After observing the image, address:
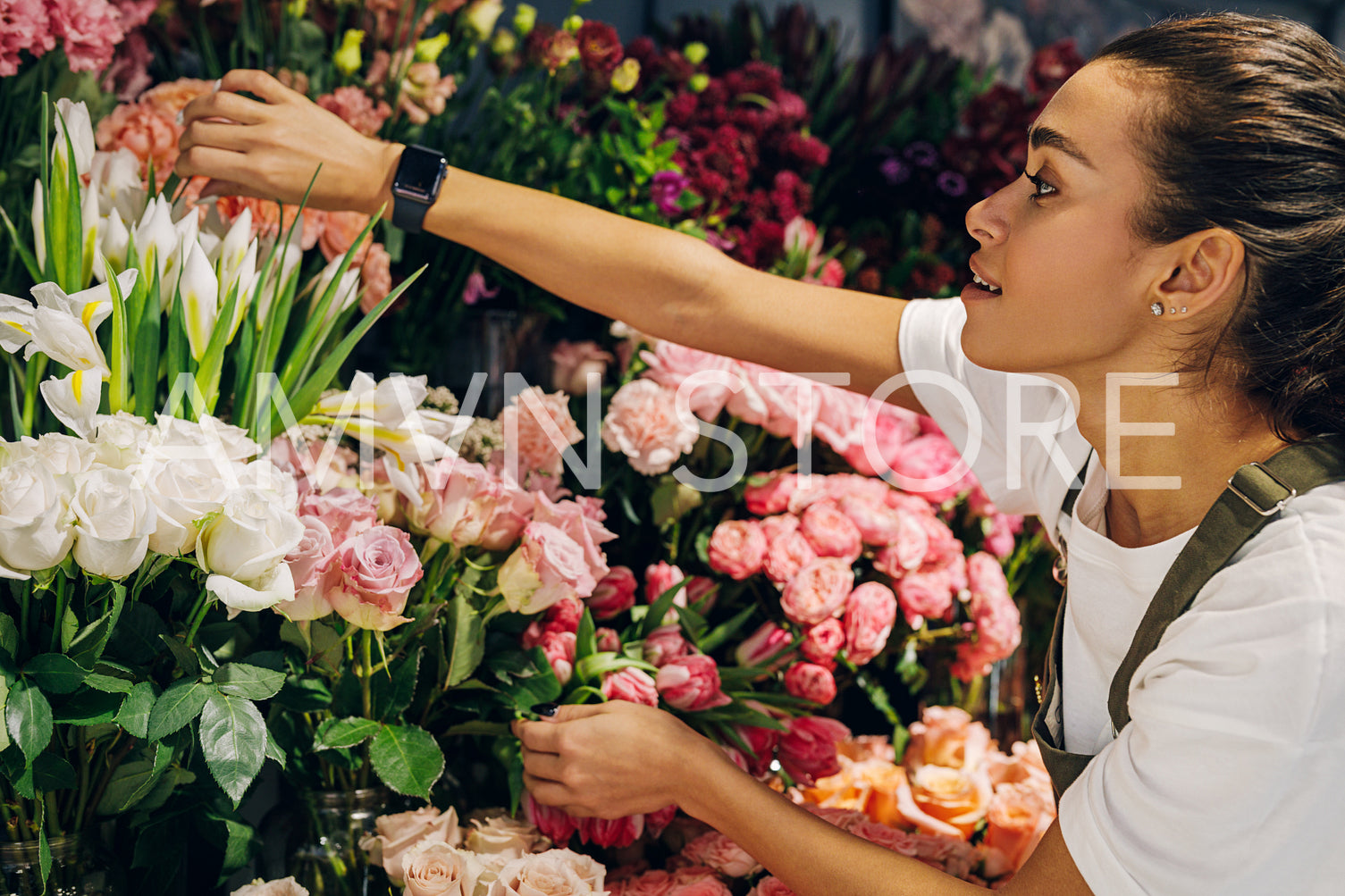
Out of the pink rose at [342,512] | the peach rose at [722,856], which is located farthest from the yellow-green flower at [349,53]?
the peach rose at [722,856]

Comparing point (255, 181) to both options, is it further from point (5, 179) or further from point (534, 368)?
point (534, 368)

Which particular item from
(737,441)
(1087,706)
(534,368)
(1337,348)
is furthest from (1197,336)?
(534,368)

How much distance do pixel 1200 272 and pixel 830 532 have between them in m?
0.48

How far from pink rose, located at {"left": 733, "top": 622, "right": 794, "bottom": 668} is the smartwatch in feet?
1.84

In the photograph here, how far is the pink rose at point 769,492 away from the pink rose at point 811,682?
7.3 inches

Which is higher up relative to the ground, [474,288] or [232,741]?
[474,288]

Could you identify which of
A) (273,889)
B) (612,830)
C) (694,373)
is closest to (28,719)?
(273,889)

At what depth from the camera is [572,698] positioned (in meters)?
0.97

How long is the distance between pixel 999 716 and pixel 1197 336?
2.62 ft

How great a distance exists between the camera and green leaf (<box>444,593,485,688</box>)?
883mm

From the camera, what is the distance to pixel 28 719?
2.15 feet

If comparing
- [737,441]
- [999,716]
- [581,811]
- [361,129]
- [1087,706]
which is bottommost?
[999,716]

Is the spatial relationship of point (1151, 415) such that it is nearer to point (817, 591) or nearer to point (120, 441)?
point (817, 591)

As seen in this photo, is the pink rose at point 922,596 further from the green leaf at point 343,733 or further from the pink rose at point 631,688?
the green leaf at point 343,733
